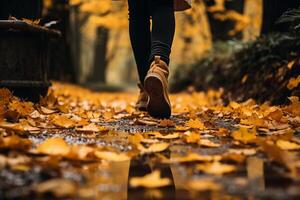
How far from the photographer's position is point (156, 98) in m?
2.36

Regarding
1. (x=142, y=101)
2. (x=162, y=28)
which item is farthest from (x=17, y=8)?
(x=162, y=28)

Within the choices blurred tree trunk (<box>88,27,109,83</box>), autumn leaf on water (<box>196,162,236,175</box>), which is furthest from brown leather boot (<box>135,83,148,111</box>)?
blurred tree trunk (<box>88,27,109,83</box>)

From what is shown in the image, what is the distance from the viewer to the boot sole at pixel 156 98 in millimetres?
2289

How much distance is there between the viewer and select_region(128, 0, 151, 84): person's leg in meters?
2.76

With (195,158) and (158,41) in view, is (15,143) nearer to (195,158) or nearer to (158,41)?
(195,158)

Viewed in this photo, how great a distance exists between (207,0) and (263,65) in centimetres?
502

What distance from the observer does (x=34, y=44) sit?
126 inches

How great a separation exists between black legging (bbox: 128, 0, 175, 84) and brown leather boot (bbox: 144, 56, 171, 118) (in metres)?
0.08

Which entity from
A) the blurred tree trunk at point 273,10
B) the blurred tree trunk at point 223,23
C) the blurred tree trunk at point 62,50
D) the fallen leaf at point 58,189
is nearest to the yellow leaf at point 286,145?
the fallen leaf at point 58,189

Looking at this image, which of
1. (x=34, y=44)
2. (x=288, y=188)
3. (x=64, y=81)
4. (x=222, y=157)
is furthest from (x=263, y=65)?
(x=64, y=81)

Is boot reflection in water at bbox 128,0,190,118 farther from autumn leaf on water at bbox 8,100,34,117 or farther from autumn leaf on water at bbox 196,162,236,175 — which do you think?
autumn leaf on water at bbox 196,162,236,175

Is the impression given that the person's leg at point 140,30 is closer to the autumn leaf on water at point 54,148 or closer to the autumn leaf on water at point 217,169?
the autumn leaf on water at point 54,148

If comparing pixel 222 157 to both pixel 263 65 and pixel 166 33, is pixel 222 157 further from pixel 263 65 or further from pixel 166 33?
pixel 263 65

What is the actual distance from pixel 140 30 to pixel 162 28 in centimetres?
40
